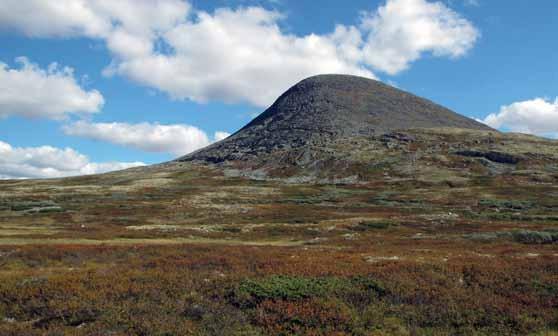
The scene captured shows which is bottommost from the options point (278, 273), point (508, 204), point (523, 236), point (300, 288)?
point (508, 204)

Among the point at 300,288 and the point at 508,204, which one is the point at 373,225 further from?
the point at 508,204

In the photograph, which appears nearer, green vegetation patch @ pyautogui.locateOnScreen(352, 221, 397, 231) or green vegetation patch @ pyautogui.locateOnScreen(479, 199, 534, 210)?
green vegetation patch @ pyautogui.locateOnScreen(352, 221, 397, 231)

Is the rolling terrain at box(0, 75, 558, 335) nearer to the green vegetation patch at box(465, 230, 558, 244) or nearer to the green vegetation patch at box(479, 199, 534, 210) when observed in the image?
the green vegetation patch at box(465, 230, 558, 244)

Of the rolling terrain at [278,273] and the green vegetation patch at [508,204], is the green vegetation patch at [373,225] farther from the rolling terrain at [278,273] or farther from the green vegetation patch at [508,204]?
the green vegetation patch at [508,204]

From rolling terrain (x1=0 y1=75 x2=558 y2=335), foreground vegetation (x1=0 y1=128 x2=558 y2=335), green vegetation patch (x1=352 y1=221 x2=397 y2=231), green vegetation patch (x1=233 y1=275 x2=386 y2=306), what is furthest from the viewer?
green vegetation patch (x1=352 y1=221 x2=397 y2=231)

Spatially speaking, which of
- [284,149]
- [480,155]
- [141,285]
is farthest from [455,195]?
[284,149]

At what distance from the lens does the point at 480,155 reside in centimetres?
14912

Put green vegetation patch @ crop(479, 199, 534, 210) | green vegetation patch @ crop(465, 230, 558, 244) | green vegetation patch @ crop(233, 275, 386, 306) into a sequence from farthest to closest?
1. green vegetation patch @ crop(479, 199, 534, 210)
2. green vegetation patch @ crop(465, 230, 558, 244)
3. green vegetation patch @ crop(233, 275, 386, 306)

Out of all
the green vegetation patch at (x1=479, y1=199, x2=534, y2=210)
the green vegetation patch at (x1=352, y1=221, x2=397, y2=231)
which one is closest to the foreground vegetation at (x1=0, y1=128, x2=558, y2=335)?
the green vegetation patch at (x1=352, y1=221, x2=397, y2=231)

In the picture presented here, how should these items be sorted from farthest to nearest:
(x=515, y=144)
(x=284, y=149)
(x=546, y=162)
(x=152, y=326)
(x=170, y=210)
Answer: (x=284, y=149) → (x=515, y=144) → (x=546, y=162) → (x=170, y=210) → (x=152, y=326)

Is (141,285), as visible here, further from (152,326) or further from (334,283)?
(334,283)

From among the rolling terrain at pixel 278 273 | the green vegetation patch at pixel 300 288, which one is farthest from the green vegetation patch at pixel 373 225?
the green vegetation patch at pixel 300 288

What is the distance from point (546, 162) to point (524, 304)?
5860 inches

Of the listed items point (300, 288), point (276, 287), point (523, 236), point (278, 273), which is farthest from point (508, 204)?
point (276, 287)
